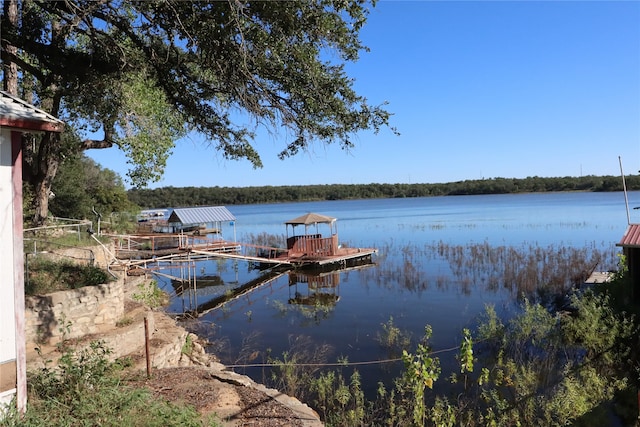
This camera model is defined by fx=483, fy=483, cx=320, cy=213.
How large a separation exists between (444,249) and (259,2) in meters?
26.6

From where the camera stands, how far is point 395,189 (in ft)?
519

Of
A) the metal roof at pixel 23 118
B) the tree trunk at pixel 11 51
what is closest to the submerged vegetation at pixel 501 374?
the metal roof at pixel 23 118

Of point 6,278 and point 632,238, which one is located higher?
point 6,278

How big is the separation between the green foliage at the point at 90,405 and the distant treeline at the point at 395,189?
104 meters

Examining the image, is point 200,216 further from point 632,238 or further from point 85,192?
point 632,238

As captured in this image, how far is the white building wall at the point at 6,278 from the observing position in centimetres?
506

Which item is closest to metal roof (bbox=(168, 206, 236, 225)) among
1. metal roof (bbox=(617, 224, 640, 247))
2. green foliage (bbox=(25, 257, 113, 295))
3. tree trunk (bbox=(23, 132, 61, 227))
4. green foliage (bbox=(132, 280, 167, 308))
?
green foliage (bbox=(132, 280, 167, 308))

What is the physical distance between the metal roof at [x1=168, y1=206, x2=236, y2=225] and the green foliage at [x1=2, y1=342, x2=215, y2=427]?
2849 centimetres

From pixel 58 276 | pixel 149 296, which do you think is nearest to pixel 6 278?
pixel 58 276

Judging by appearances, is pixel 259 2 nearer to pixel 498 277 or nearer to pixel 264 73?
pixel 264 73

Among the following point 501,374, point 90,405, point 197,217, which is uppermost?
point 197,217

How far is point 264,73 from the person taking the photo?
759cm

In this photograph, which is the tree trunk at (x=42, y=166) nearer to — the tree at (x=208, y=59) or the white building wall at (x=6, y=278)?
the tree at (x=208, y=59)

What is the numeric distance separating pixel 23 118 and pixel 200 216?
101 ft
